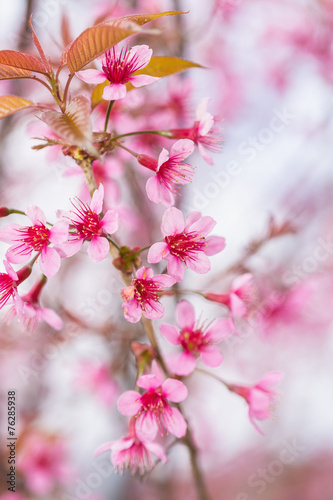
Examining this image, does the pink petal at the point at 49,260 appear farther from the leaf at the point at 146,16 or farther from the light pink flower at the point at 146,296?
the leaf at the point at 146,16

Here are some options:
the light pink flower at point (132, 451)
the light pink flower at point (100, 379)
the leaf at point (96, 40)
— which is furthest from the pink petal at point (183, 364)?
the light pink flower at point (100, 379)

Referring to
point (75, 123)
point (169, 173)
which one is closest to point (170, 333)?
point (169, 173)

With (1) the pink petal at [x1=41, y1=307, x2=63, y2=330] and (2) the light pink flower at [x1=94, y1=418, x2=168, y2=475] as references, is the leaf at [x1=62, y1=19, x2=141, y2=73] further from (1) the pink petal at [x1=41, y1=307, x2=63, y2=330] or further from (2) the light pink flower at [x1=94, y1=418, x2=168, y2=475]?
(2) the light pink flower at [x1=94, y1=418, x2=168, y2=475]

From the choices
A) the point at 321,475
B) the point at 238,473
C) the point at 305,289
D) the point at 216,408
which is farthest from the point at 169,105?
the point at 321,475

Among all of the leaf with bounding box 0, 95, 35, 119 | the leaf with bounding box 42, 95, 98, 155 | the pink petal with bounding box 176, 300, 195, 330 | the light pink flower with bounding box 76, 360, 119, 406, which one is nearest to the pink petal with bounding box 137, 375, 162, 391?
the pink petal with bounding box 176, 300, 195, 330

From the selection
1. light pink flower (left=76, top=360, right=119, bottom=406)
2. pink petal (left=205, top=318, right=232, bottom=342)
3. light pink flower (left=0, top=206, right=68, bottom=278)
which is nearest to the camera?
light pink flower (left=0, top=206, right=68, bottom=278)

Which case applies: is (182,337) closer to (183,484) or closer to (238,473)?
(183,484)
